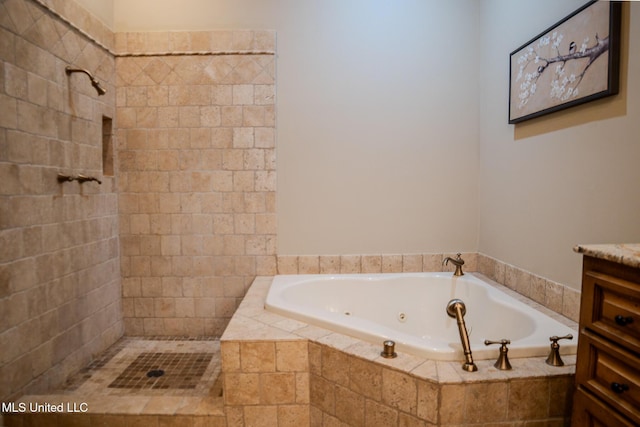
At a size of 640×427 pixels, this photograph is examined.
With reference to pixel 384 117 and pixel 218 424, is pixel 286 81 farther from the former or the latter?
pixel 218 424

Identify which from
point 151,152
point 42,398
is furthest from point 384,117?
point 42,398

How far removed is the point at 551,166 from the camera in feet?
6.22

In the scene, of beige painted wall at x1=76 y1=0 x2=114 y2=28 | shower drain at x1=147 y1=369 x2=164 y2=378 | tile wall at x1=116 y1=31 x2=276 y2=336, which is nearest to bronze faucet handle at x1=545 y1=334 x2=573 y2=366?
tile wall at x1=116 y1=31 x2=276 y2=336

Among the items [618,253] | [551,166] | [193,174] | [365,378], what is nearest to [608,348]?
[618,253]

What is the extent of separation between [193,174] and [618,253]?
2436 millimetres

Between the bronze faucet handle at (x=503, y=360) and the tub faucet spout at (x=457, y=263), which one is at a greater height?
the tub faucet spout at (x=457, y=263)

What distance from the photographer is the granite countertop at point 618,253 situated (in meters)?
0.93

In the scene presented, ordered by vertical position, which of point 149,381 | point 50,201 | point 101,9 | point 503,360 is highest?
point 101,9

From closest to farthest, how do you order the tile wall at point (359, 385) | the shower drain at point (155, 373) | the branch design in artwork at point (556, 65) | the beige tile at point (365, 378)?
the tile wall at point (359, 385) < the beige tile at point (365, 378) < the branch design in artwork at point (556, 65) < the shower drain at point (155, 373)

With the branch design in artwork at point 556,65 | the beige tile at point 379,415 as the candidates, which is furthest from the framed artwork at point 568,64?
the beige tile at point 379,415

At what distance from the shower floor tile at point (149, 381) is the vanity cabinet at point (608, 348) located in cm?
148

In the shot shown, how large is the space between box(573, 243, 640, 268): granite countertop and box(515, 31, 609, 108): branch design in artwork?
3.09 ft

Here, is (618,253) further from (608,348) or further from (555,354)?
(555,354)

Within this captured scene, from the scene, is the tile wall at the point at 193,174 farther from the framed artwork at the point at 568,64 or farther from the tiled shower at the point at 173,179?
the framed artwork at the point at 568,64
